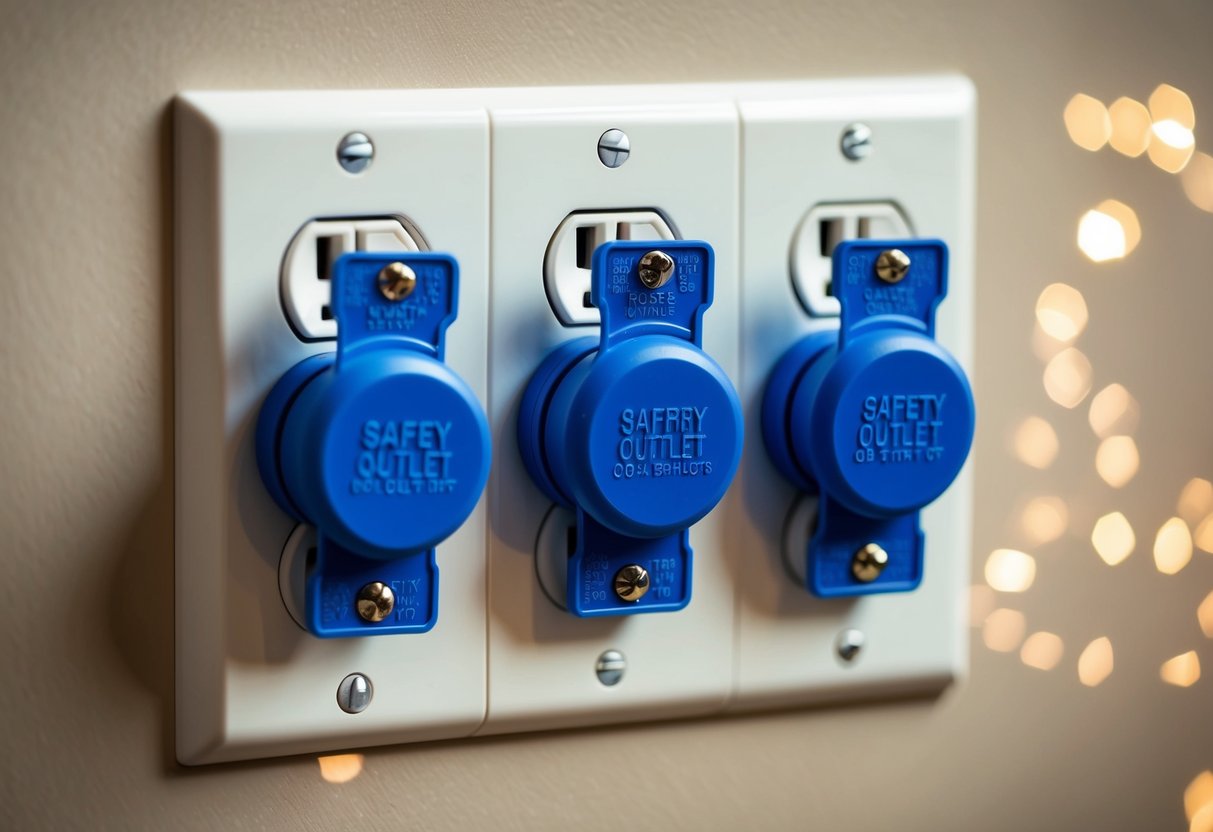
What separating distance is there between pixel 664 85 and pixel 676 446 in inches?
5.6

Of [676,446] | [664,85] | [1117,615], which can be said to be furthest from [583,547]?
[1117,615]

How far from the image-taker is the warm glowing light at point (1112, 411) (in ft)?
1.95

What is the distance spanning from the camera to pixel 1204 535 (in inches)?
24.4

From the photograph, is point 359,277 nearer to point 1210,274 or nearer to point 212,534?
point 212,534

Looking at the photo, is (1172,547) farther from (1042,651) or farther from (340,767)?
(340,767)

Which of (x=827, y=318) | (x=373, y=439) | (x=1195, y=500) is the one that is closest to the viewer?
(x=373, y=439)

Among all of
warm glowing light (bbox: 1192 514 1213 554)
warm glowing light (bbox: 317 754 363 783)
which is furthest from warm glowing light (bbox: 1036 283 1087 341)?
warm glowing light (bbox: 317 754 363 783)

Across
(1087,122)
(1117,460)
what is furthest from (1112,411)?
(1087,122)

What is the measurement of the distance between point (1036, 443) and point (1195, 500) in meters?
0.09

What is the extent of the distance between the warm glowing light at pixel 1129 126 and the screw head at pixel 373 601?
361 millimetres

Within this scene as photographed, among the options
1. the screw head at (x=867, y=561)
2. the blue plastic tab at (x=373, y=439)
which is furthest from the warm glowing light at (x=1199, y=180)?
the blue plastic tab at (x=373, y=439)

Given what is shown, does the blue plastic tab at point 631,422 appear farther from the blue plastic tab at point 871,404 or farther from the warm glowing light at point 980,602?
the warm glowing light at point 980,602

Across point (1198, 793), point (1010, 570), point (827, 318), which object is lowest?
point (1198, 793)

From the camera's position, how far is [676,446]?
448mm
